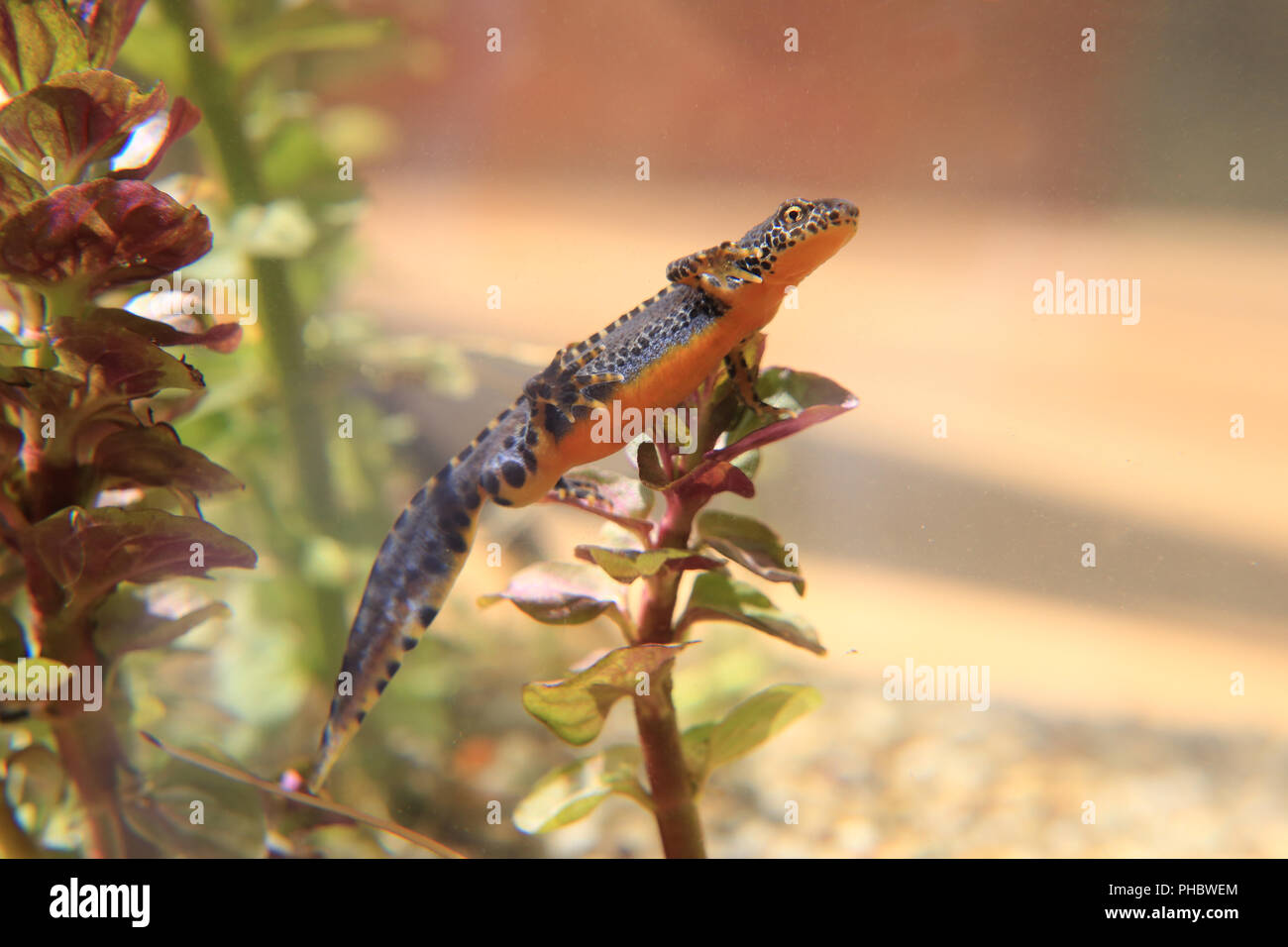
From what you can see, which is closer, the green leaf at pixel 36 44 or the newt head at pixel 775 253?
the green leaf at pixel 36 44

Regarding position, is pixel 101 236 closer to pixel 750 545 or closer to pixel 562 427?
pixel 562 427

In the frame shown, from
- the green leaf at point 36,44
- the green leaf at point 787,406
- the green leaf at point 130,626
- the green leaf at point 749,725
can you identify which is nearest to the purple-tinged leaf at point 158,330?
the green leaf at point 36,44

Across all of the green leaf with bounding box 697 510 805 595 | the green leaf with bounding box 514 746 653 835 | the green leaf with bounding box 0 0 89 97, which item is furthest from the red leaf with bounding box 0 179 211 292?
the green leaf with bounding box 514 746 653 835

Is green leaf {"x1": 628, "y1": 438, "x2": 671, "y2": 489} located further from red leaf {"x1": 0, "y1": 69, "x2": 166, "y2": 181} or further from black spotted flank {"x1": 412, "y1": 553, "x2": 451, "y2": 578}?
red leaf {"x1": 0, "y1": 69, "x2": 166, "y2": 181}

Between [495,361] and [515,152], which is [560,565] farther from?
[515,152]

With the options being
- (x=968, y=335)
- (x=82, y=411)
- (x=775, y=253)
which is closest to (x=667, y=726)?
(x=775, y=253)

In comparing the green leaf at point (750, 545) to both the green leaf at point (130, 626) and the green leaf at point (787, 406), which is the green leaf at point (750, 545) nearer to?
the green leaf at point (787, 406)
